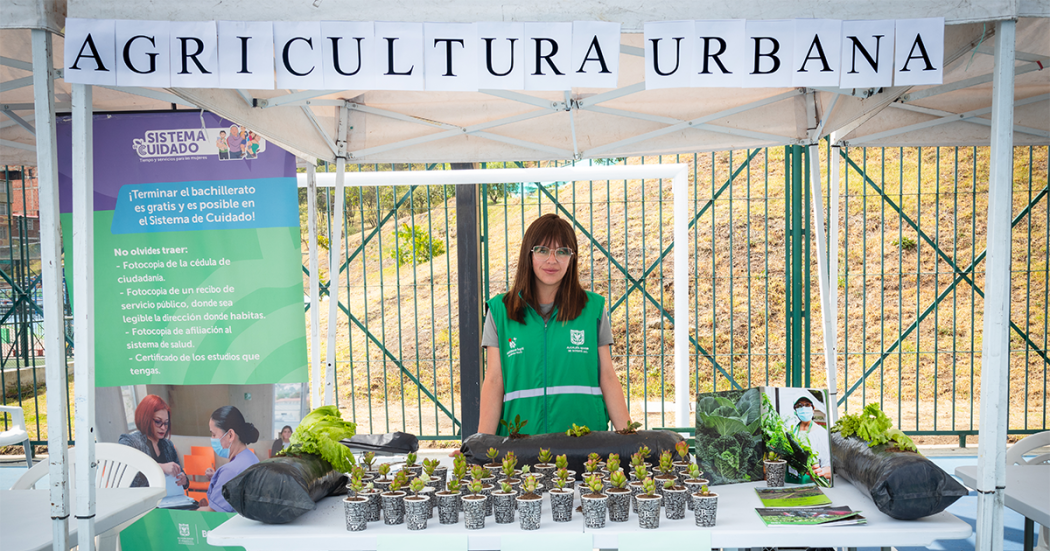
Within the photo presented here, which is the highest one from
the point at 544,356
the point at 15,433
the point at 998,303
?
the point at 998,303

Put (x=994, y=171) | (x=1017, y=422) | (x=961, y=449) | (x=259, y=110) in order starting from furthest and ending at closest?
(x=1017, y=422)
(x=961, y=449)
(x=259, y=110)
(x=994, y=171)

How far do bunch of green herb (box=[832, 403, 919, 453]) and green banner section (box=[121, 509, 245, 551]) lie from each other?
2992 mm

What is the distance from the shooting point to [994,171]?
1.88 metres

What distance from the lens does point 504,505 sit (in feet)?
5.66

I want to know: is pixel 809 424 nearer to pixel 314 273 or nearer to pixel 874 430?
pixel 874 430

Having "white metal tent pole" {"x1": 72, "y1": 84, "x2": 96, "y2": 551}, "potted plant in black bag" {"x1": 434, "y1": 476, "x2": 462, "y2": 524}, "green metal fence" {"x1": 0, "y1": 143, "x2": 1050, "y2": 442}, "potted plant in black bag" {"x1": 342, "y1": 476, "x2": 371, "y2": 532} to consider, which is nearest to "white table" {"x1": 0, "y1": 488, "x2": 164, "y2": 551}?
"white metal tent pole" {"x1": 72, "y1": 84, "x2": 96, "y2": 551}

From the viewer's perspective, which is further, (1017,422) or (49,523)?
(1017,422)

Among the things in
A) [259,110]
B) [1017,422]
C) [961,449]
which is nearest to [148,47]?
[259,110]

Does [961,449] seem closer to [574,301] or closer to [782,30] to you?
[574,301]

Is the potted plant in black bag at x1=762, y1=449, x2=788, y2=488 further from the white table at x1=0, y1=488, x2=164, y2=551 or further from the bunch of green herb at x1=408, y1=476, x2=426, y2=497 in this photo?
the white table at x1=0, y1=488, x2=164, y2=551

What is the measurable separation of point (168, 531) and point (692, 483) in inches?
117

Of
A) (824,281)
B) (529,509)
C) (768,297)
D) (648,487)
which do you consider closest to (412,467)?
(529,509)

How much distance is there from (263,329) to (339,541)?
197cm

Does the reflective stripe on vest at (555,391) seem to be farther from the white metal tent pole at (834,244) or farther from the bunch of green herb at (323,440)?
the white metal tent pole at (834,244)
